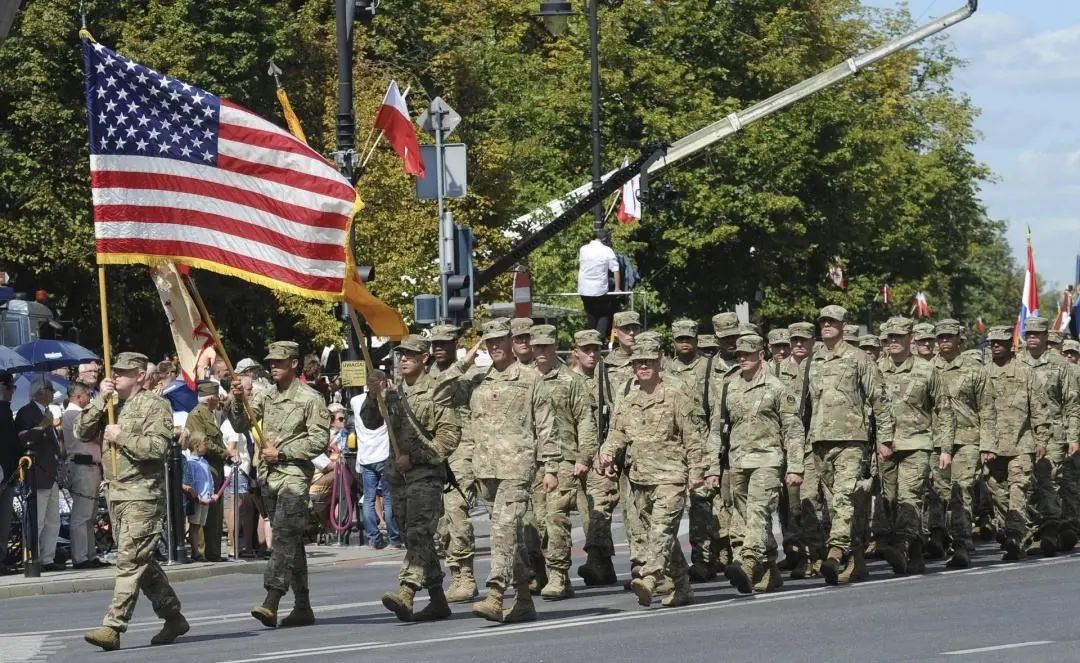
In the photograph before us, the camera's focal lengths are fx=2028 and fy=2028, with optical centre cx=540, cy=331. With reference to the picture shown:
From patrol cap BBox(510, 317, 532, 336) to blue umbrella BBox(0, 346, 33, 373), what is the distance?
8846 millimetres

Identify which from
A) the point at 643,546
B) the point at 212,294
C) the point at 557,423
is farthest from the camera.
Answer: the point at 212,294

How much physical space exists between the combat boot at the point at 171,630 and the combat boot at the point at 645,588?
3356mm

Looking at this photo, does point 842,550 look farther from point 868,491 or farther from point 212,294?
point 212,294

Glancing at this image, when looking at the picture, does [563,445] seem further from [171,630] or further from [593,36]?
[593,36]

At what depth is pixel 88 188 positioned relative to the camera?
1694 inches

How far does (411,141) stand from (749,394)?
590 centimetres

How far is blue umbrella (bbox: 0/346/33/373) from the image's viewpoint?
24.1 m

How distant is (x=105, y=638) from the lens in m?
14.1

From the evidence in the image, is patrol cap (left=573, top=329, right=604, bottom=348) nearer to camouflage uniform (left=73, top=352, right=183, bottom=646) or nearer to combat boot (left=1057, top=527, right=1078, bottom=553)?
camouflage uniform (left=73, top=352, right=183, bottom=646)

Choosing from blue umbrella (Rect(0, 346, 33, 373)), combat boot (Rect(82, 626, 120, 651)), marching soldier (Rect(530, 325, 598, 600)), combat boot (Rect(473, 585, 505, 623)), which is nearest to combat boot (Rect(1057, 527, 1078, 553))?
marching soldier (Rect(530, 325, 598, 600))

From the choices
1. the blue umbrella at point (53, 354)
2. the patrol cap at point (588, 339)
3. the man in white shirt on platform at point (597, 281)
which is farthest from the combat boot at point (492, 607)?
the blue umbrella at point (53, 354)

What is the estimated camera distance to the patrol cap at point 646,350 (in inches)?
622

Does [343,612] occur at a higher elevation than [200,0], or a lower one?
lower

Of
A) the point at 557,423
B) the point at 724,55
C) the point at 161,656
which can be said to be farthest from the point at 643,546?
the point at 724,55
